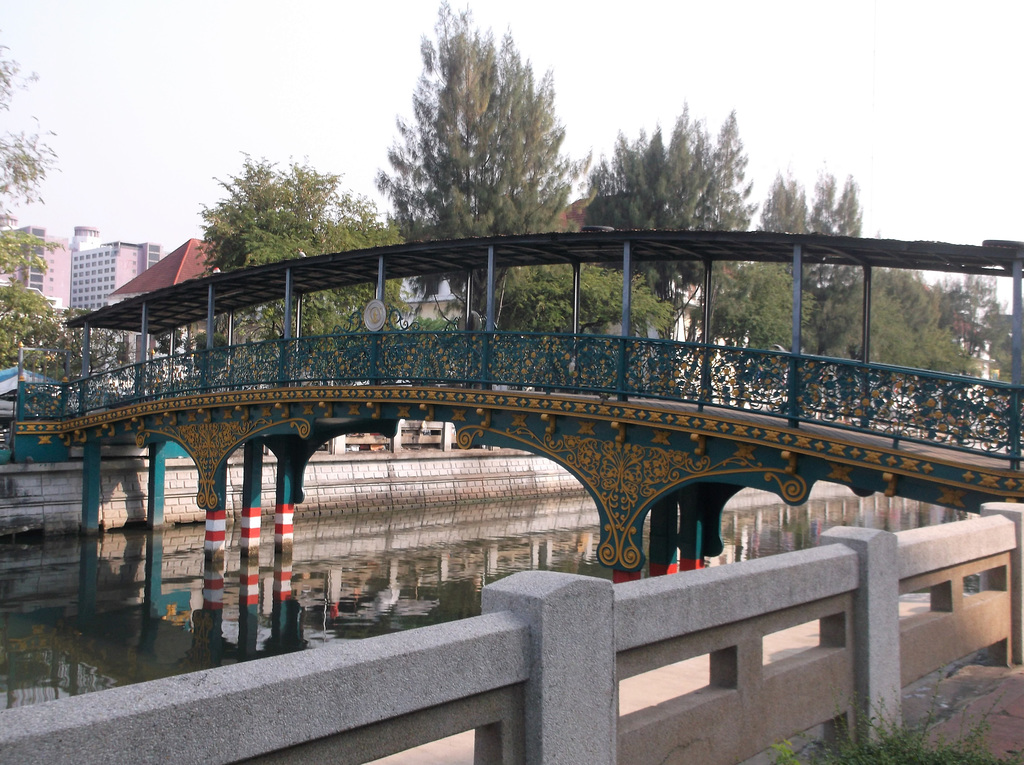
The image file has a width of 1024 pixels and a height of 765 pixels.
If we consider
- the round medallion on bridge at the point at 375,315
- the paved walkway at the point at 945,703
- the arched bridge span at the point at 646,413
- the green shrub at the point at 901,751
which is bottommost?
the paved walkway at the point at 945,703

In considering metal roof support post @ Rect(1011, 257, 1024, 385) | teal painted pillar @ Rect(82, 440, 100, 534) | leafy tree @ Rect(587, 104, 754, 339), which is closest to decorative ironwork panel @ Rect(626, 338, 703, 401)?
metal roof support post @ Rect(1011, 257, 1024, 385)

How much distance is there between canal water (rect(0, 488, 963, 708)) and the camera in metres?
12.2

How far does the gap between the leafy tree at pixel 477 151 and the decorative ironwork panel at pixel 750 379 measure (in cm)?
2074

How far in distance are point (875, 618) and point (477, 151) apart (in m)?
27.4

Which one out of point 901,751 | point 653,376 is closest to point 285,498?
point 653,376

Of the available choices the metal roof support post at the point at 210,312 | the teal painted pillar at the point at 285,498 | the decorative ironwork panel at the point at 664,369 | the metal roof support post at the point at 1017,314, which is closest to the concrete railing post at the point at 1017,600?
the metal roof support post at the point at 1017,314

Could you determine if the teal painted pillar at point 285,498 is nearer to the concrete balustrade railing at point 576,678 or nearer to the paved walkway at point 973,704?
the paved walkway at point 973,704

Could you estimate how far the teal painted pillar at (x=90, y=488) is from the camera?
19859 millimetres

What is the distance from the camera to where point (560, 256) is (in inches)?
519

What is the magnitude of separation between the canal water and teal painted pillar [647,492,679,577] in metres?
3.47

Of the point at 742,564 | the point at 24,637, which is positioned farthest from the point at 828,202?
the point at 742,564

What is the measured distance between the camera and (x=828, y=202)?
42.0 metres

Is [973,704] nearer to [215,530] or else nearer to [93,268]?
[215,530]

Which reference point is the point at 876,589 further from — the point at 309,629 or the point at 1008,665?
the point at 309,629
